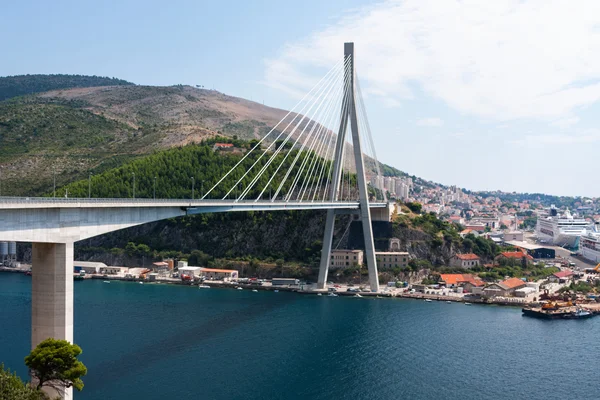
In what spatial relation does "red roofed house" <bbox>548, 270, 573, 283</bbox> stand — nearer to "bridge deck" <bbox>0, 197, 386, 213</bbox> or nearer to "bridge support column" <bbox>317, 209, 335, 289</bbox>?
"bridge deck" <bbox>0, 197, 386, 213</bbox>

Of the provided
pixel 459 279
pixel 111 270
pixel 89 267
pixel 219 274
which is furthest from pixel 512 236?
pixel 89 267

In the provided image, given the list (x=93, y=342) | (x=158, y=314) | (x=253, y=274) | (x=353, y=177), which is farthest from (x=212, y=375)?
(x=353, y=177)

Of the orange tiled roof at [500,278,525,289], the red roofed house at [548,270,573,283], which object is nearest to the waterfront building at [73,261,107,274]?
the orange tiled roof at [500,278,525,289]

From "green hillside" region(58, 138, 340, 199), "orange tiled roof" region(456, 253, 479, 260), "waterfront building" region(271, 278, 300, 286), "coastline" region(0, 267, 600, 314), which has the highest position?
"green hillside" region(58, 138, 340, 199)

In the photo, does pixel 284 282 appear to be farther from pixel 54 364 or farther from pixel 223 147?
pixel 54 364

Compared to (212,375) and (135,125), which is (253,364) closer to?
(212,375)

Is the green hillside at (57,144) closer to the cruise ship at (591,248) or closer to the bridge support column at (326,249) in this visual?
the bridge support column at (326,249)
